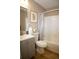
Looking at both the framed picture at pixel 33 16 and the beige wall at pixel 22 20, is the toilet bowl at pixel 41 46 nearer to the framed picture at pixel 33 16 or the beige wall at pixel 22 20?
the beige wall at pixel 22 20

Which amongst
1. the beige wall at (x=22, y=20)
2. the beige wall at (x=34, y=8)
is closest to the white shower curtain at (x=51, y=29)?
the beige wall at (x=34, y=8)

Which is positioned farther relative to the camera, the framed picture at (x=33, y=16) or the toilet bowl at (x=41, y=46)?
the framed picture at (x=33, y=16)

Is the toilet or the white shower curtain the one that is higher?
the white shower curtain

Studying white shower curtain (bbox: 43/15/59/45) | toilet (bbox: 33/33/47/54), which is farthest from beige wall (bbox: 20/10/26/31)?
white shower curtain (bbox: 43/15/59/45)

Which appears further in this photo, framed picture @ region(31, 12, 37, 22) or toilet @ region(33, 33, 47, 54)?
framed picture @ region(31, 12, 37, 22)

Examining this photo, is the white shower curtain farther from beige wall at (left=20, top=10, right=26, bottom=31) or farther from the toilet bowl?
beige wall at (left=20, top=10, right=26, bottom=31)

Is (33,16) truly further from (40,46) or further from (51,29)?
(40,46)
